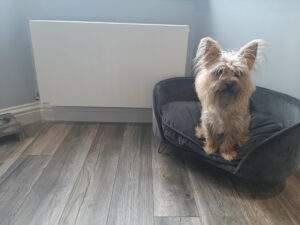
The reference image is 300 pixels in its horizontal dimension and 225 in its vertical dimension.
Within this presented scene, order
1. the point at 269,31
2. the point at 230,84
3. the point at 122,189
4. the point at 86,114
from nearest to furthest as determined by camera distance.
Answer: the point at 230,84
the point at 122,189
the point at 269,31
the point at 86,114

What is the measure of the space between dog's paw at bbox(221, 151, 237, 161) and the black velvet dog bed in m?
0.02

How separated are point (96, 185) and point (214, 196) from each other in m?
0.77

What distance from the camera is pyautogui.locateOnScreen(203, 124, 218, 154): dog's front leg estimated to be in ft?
5.29

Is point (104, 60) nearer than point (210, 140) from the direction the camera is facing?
No

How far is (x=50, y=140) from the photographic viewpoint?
2.13 metres

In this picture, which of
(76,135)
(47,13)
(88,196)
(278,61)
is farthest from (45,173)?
(278,61)

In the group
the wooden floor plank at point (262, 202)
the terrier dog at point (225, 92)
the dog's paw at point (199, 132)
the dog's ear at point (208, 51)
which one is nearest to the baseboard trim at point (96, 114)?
the dog's paw at point (199, 132)

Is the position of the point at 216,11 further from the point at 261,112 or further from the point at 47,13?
the point at 47,13

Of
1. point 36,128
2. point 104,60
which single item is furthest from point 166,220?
point 36,128

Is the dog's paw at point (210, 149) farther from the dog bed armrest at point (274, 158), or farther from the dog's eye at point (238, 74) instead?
the dog's eye at point (238, 74)

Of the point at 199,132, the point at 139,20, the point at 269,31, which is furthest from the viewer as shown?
the point at 139,20

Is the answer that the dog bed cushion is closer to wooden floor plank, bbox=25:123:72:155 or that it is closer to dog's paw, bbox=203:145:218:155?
dog's paw, bbox=203:145:218:155

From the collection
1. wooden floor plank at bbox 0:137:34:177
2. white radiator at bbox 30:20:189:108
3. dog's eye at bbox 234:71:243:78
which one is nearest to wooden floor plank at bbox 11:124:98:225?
wooden floor plank at bbox 0:137:34:177

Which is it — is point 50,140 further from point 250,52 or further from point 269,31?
point 269,31
